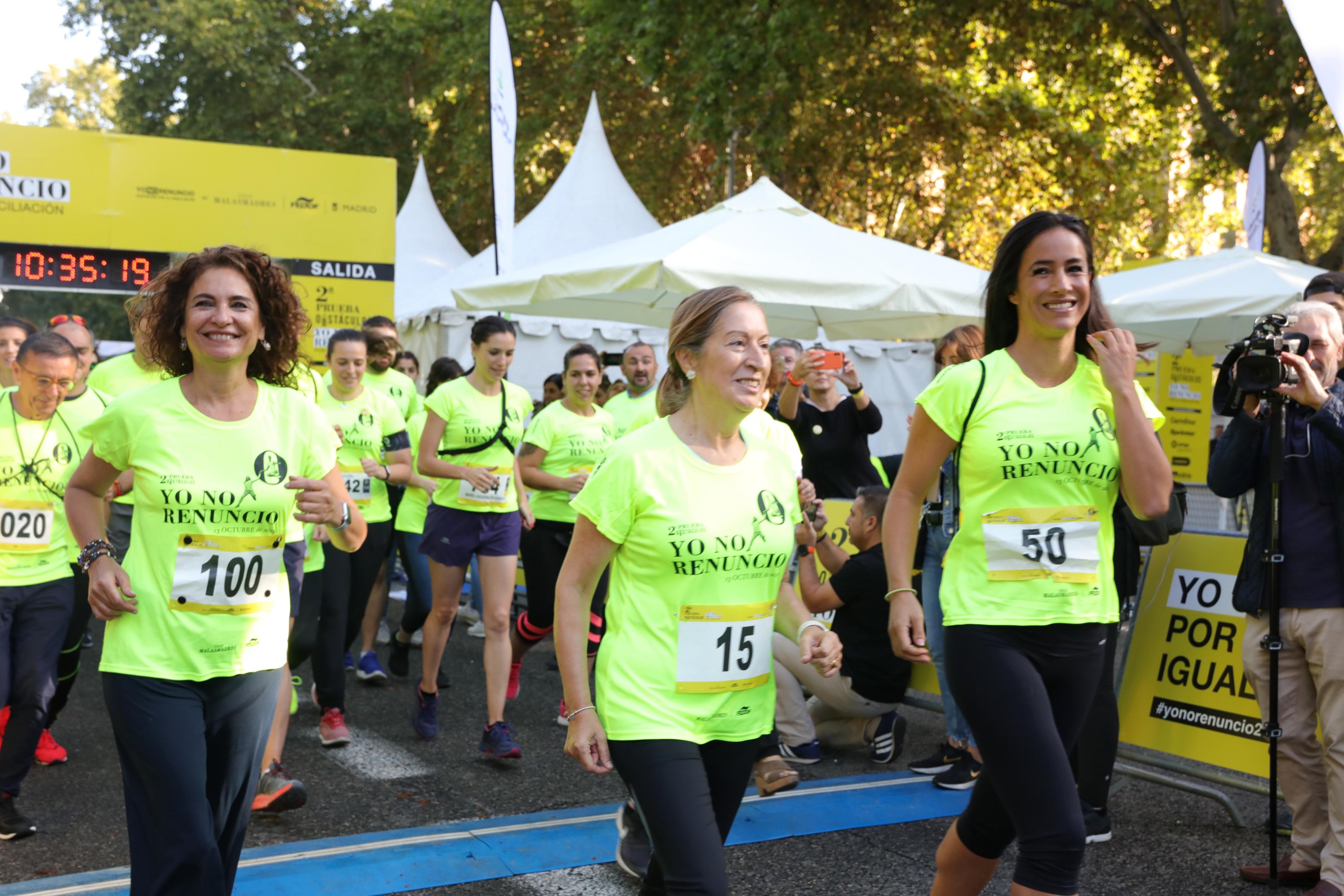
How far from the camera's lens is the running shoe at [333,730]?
6117 millimetres

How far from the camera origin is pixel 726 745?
288 cm

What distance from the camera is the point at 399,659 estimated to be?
7.89 meters

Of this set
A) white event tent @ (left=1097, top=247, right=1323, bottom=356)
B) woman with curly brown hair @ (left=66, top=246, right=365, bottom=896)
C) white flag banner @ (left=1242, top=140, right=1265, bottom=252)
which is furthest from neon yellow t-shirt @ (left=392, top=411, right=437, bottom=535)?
white flag banner @ (left=1242, top=140, right=1265, bottom=252)

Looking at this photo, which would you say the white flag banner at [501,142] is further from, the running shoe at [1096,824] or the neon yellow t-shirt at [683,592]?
the neon yellow t-shirt at [683,592]

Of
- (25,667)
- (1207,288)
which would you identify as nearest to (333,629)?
(25,667)

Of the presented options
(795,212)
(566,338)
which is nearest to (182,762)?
(795,212)

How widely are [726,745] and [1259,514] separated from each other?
2452mm

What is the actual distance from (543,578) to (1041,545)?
4.22m

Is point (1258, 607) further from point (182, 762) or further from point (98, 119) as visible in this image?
point (98, 119)

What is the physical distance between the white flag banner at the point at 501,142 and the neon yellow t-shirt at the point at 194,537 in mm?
6952

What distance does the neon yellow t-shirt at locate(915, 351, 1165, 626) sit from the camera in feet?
9.87

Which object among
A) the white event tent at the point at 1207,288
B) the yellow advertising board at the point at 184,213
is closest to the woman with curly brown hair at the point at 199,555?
the white event tent at the point at 1207,288

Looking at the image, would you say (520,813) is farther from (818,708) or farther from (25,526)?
(25,526)

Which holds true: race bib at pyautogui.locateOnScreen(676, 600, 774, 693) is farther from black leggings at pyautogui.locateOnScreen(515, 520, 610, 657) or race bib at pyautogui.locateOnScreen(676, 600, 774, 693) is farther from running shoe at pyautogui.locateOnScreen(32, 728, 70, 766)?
running shoe at pyautogui.locateOnScreen(32, 728, 70, 766)
